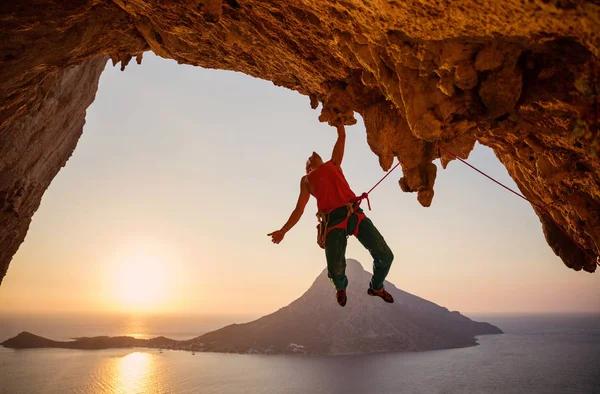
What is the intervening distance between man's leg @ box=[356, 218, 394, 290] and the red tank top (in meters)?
0.45

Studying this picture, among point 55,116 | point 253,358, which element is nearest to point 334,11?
point 55,116

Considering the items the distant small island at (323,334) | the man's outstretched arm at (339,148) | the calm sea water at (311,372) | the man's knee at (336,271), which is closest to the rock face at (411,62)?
the man's outstretched arm at (339,148)

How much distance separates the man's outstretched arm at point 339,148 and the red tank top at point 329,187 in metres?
0.14

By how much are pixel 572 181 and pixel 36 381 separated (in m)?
91.8

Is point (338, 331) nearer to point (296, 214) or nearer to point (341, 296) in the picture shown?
point (341, 296)

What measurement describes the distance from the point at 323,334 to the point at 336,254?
390 ft

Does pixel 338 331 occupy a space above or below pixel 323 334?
above

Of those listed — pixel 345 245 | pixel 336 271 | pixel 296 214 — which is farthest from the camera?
pixel 296 214

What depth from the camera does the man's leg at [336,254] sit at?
4.59 m

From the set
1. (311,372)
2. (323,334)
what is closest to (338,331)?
(323,334)

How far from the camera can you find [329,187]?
4.88 meters

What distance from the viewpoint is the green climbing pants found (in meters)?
4.62

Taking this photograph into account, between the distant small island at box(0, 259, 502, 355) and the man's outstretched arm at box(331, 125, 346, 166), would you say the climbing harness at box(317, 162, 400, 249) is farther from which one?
the distant small island at box(0, 259, 502, 355)

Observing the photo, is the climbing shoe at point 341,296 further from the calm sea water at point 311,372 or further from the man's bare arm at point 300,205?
the calm sea water at point 311,372
